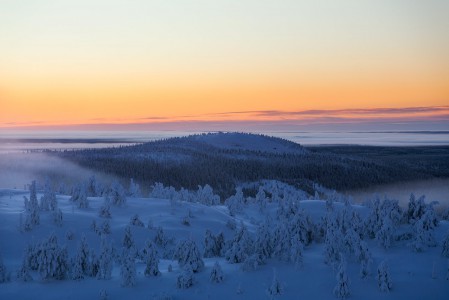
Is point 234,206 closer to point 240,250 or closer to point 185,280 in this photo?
point 240,250

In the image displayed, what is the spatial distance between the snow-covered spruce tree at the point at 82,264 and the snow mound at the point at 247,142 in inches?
2394

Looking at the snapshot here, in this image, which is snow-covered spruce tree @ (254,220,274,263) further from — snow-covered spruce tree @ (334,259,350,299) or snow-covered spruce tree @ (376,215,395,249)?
snow-covered spruce tree @ (376,215,395,249)

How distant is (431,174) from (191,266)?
199 ft

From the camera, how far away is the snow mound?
7506cm

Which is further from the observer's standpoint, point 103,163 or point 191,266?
point 103,163

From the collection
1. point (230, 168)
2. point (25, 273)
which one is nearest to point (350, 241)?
point (25, 273)

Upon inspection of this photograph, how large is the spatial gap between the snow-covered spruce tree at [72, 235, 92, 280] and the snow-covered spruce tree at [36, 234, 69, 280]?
281 mm

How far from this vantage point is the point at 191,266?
37.5 feet

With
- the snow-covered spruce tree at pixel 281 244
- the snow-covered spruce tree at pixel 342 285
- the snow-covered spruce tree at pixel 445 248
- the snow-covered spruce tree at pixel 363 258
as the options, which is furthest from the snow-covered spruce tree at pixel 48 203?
the snow-covered spruce tree at pixel 445 248

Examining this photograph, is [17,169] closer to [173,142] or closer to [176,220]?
[173,142]

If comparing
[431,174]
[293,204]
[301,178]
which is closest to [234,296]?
[293,204]

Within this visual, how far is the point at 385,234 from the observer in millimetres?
13305

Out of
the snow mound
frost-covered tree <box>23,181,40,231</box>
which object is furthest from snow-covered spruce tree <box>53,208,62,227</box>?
the snow mound

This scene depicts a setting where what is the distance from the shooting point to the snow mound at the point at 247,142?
75.1m
